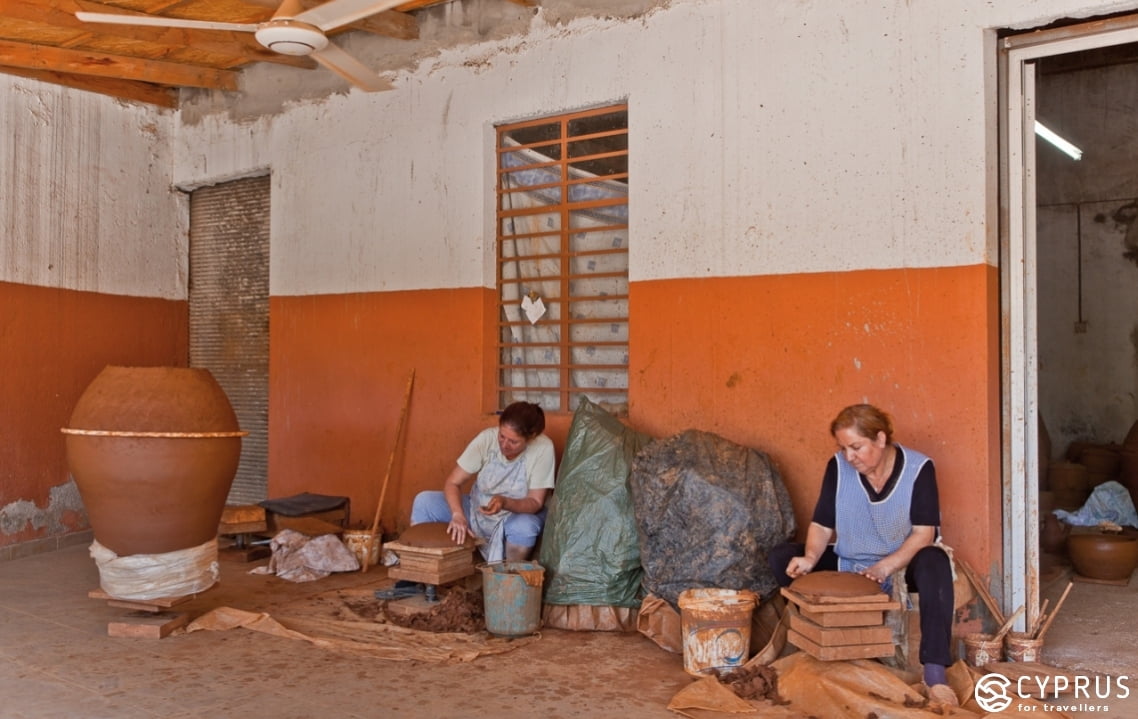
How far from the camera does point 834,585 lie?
3256 mm

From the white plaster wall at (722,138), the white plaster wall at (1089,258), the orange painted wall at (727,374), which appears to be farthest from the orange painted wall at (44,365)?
the white plaster wall at (1089,258)

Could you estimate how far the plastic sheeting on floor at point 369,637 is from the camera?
12.6ft

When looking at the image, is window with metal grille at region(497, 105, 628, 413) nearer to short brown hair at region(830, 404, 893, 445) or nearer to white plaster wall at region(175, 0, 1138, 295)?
white plaster wall at region(175, 0, 1138, 295)

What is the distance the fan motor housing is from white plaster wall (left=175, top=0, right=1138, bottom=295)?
4.95 ft

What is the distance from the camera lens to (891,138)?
4.02m

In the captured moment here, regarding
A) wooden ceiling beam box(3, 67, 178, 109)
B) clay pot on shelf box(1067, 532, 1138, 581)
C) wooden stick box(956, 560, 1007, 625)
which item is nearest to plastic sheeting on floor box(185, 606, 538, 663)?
wooden stick box(956, 560, 1007, 625)

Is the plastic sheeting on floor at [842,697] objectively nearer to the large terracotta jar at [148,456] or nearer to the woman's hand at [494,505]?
the woman's hand at [494,505]

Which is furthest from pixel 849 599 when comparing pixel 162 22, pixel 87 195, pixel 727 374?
pixel 87 195

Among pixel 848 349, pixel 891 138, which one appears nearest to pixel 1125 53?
pixel 891 138

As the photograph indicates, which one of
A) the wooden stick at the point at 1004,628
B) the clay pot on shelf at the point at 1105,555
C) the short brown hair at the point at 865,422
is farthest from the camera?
the clay pot on shelf at the point at 1105,555

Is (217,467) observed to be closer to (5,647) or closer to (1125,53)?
(5,647)

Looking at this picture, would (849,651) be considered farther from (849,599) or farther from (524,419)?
(524,419)

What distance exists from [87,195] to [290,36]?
11.2 ft

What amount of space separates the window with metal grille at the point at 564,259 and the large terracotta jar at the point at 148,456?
188 centimetres
